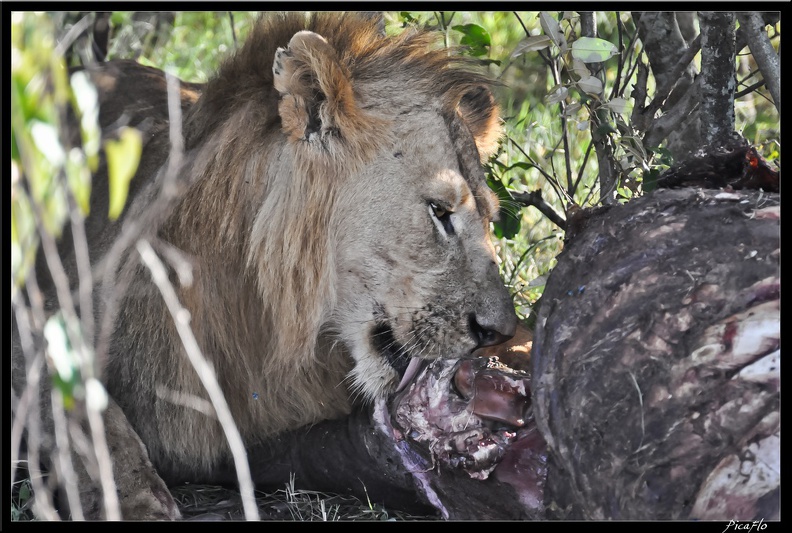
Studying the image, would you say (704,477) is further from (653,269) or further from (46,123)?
(46,123)

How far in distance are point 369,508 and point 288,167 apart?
1063mm

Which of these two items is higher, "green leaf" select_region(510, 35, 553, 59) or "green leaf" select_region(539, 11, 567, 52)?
"green leaf" select_region(539, 11, 567, 52)

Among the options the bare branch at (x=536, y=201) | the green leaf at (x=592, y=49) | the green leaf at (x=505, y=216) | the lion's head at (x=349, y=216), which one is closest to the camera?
the lion's head at (x=349, y=216)

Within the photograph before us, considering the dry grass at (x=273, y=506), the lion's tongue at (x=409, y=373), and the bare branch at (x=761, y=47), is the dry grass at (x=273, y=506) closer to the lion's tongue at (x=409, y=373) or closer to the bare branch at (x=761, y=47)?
the lion's tongue at (x=409, y=373)

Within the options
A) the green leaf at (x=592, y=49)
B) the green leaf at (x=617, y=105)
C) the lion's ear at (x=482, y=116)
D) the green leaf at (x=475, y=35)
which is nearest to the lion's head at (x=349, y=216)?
the lion's ear at (x=482, y=116)

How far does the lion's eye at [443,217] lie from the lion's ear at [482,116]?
0.44 meters

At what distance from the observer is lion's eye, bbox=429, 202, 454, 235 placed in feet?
9.79

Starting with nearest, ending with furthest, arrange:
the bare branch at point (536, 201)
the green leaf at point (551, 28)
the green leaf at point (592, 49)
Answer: the green leaf at point (592, 49) < the green leaf at point (551, 28) < the bare branch at point (536, 201)

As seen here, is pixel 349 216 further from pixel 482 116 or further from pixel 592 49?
pixel 592 49

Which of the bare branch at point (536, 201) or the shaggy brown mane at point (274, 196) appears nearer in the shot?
the shaggy brown mane at point (274, 196)

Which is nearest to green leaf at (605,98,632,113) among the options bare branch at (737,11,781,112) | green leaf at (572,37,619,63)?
green leaf at (572,37,619,63)
